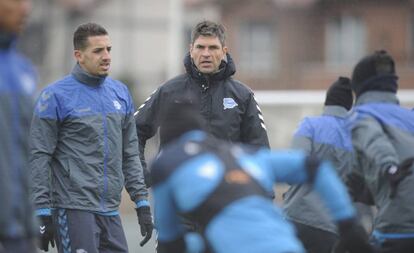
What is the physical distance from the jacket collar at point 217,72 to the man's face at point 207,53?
0.03m

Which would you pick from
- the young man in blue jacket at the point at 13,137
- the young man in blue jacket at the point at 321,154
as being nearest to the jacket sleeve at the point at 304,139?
the young man in blue jacket at the point at 321,154

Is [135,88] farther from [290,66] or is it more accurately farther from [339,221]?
[339,221]

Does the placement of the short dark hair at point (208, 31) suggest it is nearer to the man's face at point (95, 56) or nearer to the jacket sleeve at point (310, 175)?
the man's face at point (95, 56)

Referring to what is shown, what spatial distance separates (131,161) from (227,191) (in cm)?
348

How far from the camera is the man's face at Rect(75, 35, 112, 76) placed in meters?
9.24

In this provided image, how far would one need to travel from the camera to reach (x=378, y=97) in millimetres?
8578

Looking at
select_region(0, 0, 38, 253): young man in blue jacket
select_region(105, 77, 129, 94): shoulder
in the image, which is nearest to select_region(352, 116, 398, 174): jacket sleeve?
select_region(105, 77, 129, 94): shoulder

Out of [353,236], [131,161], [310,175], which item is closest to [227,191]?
[310,175]

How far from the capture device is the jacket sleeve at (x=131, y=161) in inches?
371

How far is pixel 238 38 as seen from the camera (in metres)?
47.2

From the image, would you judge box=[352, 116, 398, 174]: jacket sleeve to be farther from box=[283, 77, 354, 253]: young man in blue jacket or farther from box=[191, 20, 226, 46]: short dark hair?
box=[191, 20, 226, 46]: short dark hair

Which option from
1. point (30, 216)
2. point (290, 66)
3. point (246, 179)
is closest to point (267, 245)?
point (246, 179)

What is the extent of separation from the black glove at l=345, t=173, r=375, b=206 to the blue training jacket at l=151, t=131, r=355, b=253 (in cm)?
249

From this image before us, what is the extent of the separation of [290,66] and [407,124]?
37.2 metres
